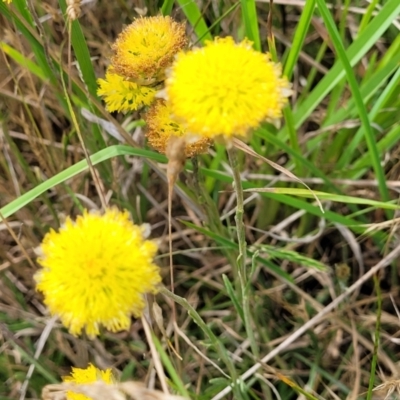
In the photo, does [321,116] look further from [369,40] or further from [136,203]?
[136,203]

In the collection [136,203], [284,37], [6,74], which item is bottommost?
[136,203]

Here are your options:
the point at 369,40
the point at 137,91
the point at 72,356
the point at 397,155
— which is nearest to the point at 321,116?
the point at 397,155

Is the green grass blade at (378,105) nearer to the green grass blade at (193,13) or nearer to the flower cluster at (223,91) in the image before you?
the green grass blade at (193,13)

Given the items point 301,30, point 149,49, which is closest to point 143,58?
point 149,49

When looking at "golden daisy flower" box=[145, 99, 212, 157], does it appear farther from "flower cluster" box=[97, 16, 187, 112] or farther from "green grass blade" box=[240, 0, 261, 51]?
"green grass blade" box=[240, 0, 261, 51]

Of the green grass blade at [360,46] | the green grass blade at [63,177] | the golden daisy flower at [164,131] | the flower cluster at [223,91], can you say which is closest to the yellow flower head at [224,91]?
the flower cluster at [223,91]

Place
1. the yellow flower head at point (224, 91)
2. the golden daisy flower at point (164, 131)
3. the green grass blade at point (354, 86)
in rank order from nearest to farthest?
the yellow flower head at point (224, 91)
the golden daisy flower at point (164, 131)
the green grass blade at point (354, 86)

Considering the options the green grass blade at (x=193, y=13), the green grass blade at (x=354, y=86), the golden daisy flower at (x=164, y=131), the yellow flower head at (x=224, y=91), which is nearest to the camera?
the yellow flower head at (x=224, y=91)
